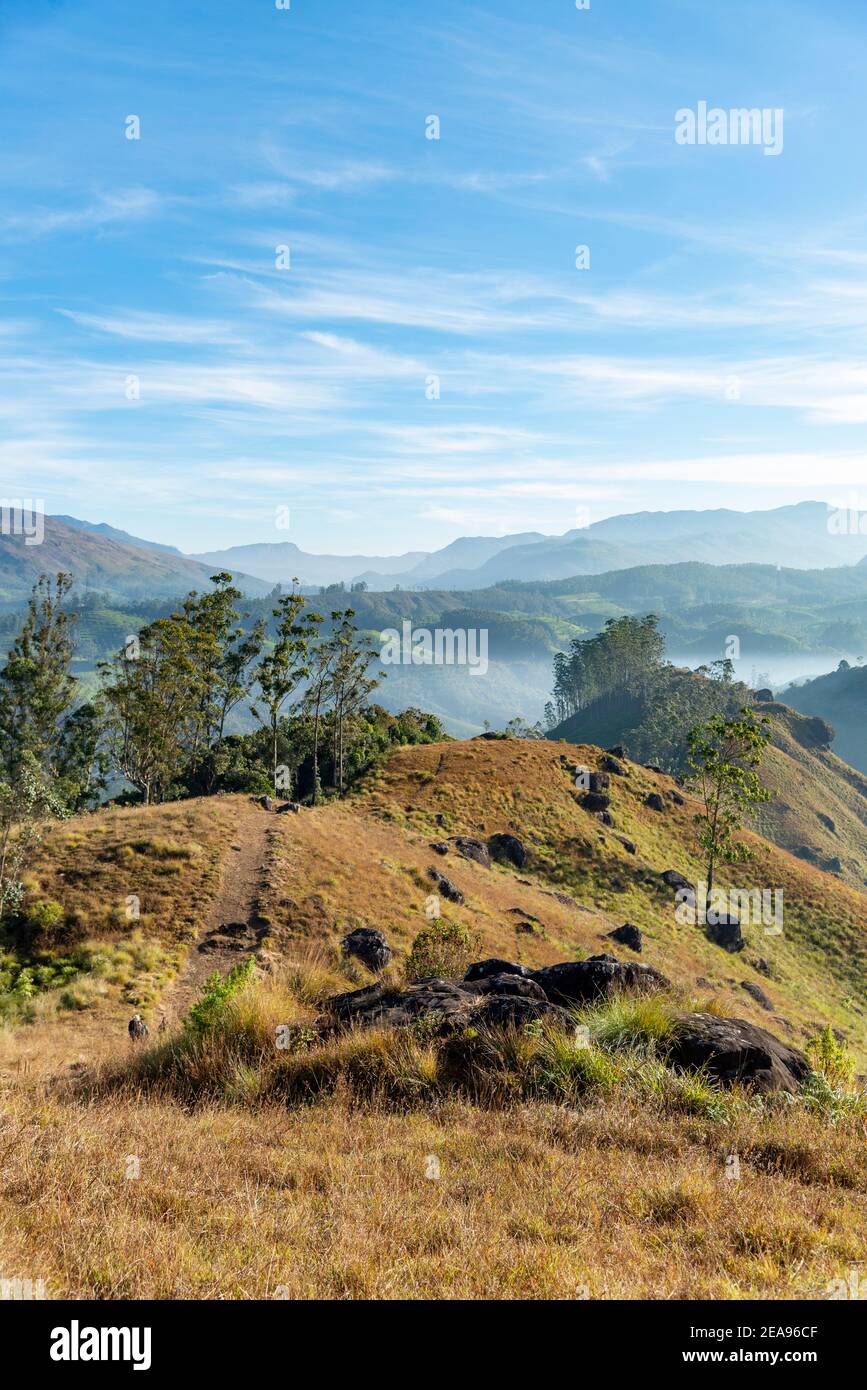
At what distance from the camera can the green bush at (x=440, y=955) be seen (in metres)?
15.4

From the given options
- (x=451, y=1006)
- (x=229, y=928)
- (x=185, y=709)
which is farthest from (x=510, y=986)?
(x=185, y=709)

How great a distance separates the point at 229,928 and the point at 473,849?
2669 cm

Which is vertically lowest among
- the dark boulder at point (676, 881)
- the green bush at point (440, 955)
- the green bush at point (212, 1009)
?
the dark boulder at point (676, 881)

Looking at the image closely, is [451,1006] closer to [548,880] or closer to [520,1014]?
[520,1014]

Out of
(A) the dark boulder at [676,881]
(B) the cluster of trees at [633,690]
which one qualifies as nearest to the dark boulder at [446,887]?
(A) the dark boulder at [676,881]

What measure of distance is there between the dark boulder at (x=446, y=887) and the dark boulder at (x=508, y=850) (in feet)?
60.1

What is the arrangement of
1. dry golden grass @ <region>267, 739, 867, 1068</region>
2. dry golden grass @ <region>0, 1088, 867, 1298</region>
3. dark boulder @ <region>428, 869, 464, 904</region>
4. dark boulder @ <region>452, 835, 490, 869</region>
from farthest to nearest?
dark boulder @ <region>452, 835, 490, 869</region> < dark boulder @ <region>428, 869, 464, 904</region> < dry golden grass @ <region>267, 739, 867, 1068</region> < dry golden grass @ <region>0, 1088, 867, 1298</region>

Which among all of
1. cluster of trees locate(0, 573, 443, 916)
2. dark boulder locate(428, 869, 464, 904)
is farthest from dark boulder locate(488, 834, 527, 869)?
dark boulder locate(428, 869, 464, 904)

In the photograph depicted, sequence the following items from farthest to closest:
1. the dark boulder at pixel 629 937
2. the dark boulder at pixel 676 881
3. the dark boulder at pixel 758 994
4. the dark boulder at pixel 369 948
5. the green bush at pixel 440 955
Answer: the dark boulder at pixel 676 881
the dark boulder at pixel 758 994
the dark boulder at pixel 629 937
the dark boulder at pixel 369 948
the green bush at pixel 440 955

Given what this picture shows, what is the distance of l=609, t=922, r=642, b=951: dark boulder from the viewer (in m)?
40.8

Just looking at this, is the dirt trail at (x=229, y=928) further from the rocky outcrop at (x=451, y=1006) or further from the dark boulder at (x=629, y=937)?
the dark boulder at (x=629, y=937)

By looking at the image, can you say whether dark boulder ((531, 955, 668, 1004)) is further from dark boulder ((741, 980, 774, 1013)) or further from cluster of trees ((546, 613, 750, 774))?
cluster of trees ((546, 613, 750, 774))

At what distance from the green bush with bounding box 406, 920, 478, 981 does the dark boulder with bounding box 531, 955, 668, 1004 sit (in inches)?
89.3
